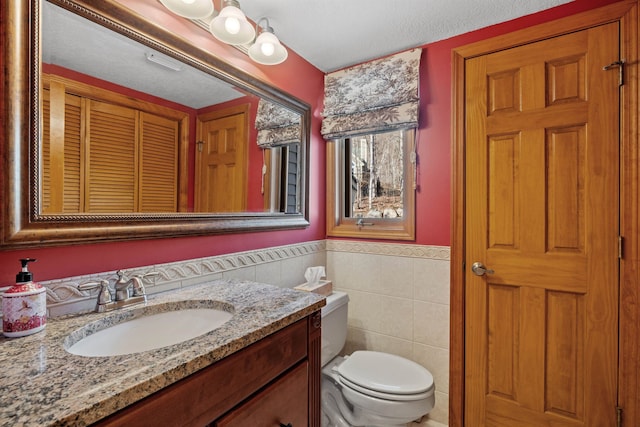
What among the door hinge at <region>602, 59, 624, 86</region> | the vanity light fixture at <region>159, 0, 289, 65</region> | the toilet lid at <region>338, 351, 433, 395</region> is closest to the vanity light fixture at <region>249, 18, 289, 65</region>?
the vanity light fixture at <region>159, 0, 289, 65</region>

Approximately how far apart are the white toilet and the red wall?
62cm

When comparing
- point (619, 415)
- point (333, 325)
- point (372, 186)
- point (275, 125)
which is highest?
point (275, 125)

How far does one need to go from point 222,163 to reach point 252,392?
3.19ft

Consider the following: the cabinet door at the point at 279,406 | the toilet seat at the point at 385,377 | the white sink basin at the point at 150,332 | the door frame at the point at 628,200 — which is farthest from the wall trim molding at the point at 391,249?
the white sink basin at the point at 150,332

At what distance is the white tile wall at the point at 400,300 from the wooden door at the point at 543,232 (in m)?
0.15

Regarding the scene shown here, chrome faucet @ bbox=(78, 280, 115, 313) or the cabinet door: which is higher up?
chrome faucet @ bbox=(78, 280, 115, 313)

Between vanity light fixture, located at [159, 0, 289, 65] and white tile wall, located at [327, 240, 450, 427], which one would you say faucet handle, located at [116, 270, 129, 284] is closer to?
vanity light fixture, located at [159, 0, 289, 65]

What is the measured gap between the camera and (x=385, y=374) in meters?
1.53

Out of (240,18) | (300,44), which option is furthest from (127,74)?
(300,44)

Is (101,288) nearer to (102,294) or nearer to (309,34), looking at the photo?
(102,294)

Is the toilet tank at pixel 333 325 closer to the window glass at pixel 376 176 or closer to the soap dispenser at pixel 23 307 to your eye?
the window glass at pixel 376 176

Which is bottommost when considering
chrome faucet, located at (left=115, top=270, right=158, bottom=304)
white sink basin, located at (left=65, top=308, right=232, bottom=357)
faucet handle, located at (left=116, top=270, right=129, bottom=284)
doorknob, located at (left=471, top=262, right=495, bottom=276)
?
white sink basin, located at (left=65, top=308, right=232, bottom=357)

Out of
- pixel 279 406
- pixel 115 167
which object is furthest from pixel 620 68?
pixel 115 167

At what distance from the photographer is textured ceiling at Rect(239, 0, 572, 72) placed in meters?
1.45
